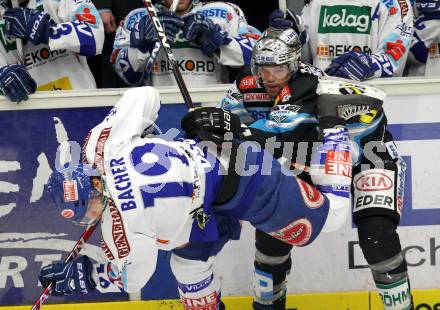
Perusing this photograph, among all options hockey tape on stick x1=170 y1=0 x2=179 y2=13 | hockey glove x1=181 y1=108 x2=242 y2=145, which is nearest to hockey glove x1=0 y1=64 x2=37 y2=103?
hockey tape on stick x1=170 y1=0 x2=179 y2=13

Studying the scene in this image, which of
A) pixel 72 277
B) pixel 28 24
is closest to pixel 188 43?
pixel 28 24

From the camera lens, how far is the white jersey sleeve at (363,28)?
486 cm

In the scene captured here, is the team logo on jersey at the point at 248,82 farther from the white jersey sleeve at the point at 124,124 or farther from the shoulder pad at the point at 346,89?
the white jersey sleeve at the point at 124,124

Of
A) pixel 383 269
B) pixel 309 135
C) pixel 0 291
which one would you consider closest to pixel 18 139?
pixel 0 291

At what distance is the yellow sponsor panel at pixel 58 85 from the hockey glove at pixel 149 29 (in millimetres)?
373

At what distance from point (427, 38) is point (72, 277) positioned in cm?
212

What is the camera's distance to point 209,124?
12.4 ft

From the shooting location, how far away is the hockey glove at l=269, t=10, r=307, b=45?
460 centimetres

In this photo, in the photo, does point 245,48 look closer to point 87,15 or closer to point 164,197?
point 87,15

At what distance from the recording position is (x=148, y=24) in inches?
186

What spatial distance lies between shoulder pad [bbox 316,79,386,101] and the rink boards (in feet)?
1.43

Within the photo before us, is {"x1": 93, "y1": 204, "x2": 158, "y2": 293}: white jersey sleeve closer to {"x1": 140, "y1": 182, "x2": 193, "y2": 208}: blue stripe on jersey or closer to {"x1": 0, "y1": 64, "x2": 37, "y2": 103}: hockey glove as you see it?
{"x1": 140, "y1": 182, "x2": 193, "y2": 208}: blue stripe on jersey

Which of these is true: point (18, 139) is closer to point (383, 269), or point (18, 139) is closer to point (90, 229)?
point (90, 229)

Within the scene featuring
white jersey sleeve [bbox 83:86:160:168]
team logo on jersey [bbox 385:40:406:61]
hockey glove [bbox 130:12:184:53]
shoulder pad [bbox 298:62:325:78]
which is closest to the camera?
white jersey sleeve [bbox 83:86:160:168]
